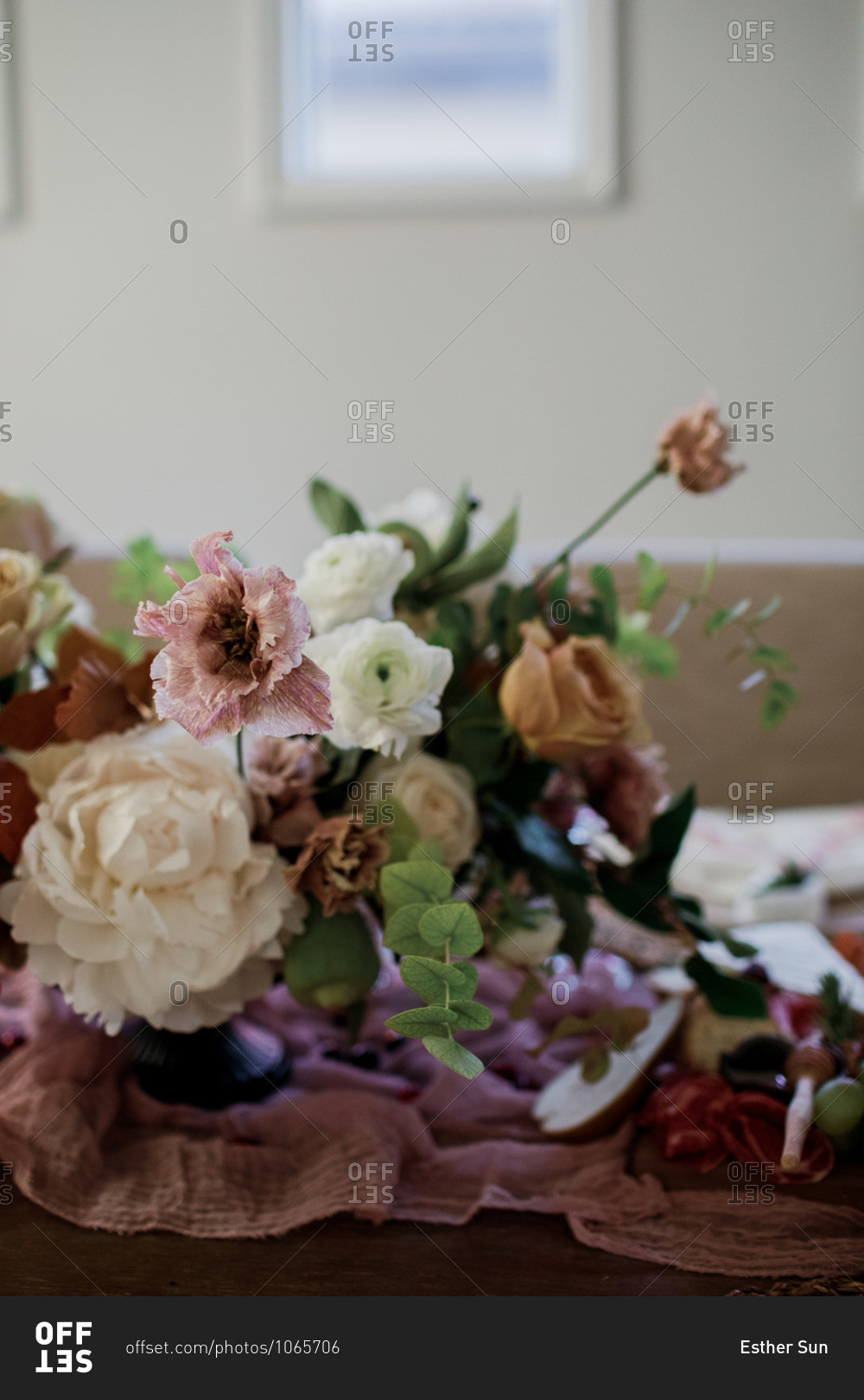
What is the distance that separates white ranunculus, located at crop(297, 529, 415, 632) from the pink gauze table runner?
0.28 meters

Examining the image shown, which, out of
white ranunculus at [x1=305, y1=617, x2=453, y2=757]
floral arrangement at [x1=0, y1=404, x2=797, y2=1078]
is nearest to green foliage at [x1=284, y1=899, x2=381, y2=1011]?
floral arrangement at [x1=0, y1=404, x2=797, y2=1078]

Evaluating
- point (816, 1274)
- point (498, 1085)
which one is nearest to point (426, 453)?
point (498, 1085)

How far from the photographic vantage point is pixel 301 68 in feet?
6.66

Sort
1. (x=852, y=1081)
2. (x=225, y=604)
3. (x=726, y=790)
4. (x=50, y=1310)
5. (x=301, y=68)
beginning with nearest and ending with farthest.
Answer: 1. (x=225, y=604)
2. (x=50, y=1310)
3. (x=852, y=1081)
4. (x=726, y=790)
5. (x=301, y=68)

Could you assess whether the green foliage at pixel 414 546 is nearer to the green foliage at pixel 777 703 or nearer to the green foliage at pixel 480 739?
the green foliage at pixel 480 739

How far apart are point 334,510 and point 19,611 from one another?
0.59 feet

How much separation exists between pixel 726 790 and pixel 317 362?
1.20 m

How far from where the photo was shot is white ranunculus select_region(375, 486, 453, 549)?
0.63m

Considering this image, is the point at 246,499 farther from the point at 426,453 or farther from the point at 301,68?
the point at 301,68

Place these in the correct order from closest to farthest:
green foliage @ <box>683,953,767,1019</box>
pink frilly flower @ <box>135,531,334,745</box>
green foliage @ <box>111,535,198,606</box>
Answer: pink frilly flower @ <box>135,531,334,745</box>
green foliage @ <box>683,953,767,1019</box>
green foliage @ <box>111,535,198,606</box>

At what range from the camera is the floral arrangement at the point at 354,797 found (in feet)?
1.48

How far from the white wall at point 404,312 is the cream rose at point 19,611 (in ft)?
5.16

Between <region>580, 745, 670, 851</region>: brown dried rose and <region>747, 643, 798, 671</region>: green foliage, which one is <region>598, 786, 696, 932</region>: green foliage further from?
<region>747, 643, 798, 671</region>: green foliage

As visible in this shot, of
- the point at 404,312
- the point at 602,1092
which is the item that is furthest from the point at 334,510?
the point at 404,312
